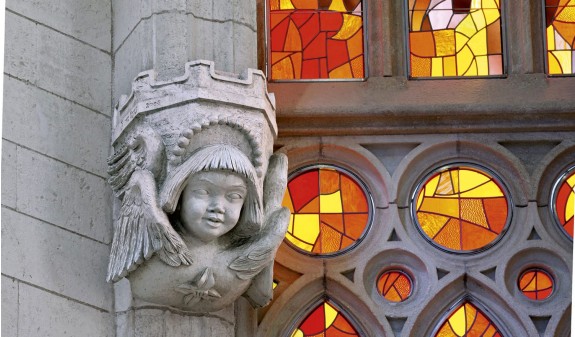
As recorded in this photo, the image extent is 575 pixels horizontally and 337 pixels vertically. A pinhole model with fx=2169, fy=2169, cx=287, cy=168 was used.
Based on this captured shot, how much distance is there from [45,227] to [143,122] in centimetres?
53

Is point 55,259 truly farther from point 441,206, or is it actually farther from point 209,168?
point 441,206

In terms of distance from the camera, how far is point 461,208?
8711mm

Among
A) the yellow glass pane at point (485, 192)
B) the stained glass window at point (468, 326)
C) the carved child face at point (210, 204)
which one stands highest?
the yellow glass pane at point (485, 192)

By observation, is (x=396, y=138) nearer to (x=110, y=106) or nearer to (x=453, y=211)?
(x=453, y=211)

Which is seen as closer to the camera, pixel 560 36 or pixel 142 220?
pixel 142 220

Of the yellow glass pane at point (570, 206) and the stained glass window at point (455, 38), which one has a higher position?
the stained glass window at point (455, 38)

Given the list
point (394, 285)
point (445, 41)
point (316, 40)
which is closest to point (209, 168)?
point (394, 285)

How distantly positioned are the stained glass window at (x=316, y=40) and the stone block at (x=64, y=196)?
118 cm

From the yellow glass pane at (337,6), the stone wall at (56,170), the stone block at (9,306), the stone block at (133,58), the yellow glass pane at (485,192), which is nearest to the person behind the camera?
the stone block at (9,306)

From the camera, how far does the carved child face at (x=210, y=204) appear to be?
7621mm

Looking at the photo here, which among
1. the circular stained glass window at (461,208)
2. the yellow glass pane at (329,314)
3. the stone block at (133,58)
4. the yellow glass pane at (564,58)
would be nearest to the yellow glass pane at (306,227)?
the yellow glass pane at (329,314)

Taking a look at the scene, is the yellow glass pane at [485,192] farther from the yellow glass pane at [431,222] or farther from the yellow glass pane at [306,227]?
the yellow glass pane at [306,227]

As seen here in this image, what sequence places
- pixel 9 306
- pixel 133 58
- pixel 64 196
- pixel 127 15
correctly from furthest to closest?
pixel 127 15 → pixel 133 58 → pixel 64 196 → pixel 9 306

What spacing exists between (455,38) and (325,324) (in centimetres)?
137
